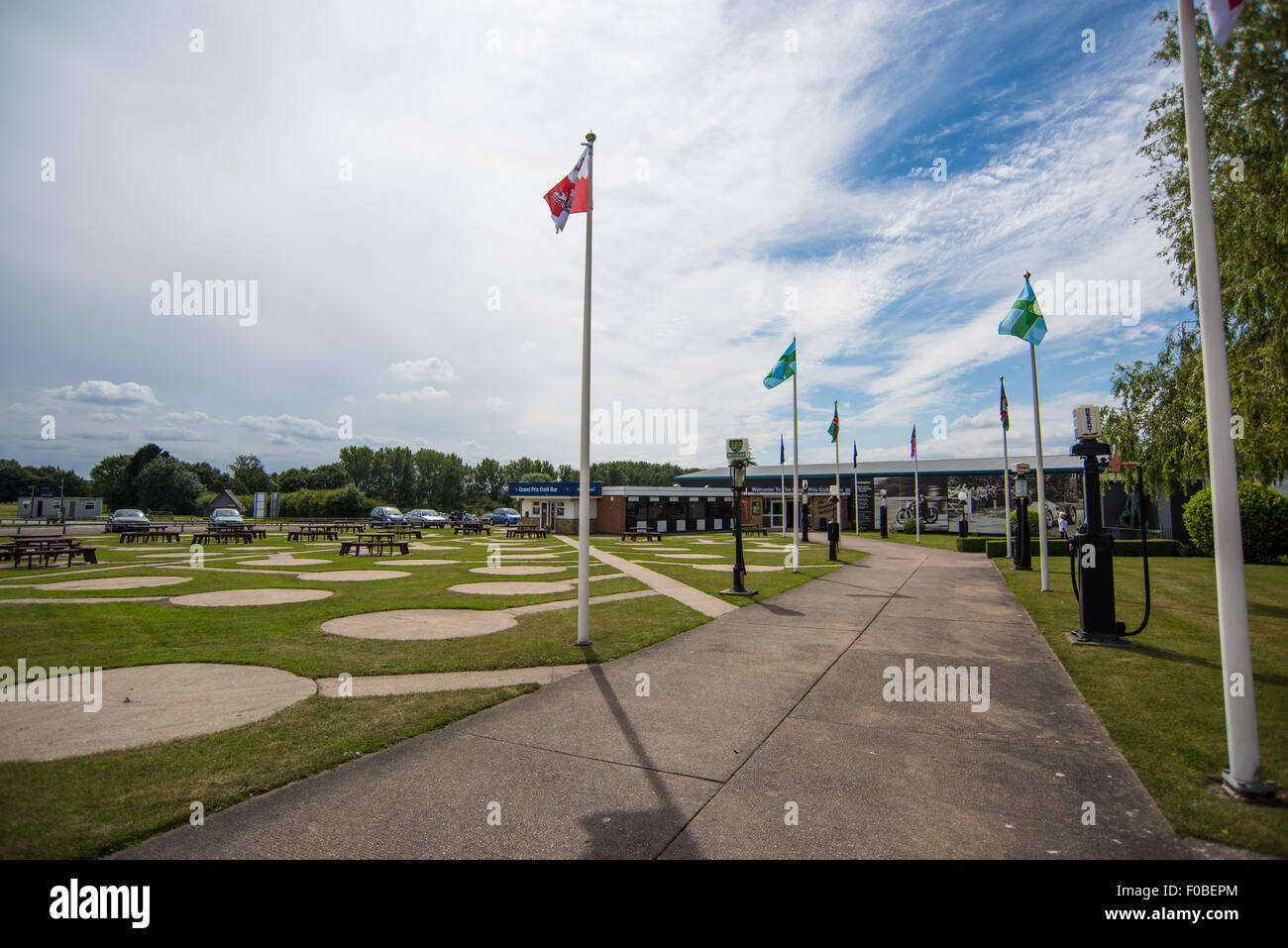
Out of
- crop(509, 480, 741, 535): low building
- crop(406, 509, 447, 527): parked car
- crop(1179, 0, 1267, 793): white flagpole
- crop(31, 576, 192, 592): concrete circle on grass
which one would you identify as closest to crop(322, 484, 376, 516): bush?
crop(406, 509, 447, 527): parked car

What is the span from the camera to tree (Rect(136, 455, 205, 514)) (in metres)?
82.6

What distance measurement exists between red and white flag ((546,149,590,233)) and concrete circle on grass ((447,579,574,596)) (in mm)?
8334

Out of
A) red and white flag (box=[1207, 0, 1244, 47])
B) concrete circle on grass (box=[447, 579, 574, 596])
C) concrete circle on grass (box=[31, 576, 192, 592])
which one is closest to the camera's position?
red and white flag (box=[1207, 0, 1244, 47])

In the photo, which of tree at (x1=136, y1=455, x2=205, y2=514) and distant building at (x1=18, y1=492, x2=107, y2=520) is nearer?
distant building at (x1=18, y1=492, x2=107, y2=520)

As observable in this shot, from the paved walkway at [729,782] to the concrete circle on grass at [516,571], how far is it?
11395mm

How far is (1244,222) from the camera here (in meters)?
9.48

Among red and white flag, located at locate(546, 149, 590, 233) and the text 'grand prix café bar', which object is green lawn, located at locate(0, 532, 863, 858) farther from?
the text 'grand prix café bar'

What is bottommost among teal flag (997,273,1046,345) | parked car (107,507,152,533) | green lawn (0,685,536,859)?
green lawn (0,685,536,859)

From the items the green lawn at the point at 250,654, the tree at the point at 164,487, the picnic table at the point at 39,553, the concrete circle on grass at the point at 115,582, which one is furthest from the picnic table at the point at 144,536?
the tree at the point at 164,487

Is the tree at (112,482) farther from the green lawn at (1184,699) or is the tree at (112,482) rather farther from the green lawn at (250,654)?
the green lawn at (1184,699)

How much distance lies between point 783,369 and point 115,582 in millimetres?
18484

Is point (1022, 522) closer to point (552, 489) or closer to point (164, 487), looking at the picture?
point (552, 489)

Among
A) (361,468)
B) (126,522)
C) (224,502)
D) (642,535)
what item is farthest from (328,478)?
(642,535)
